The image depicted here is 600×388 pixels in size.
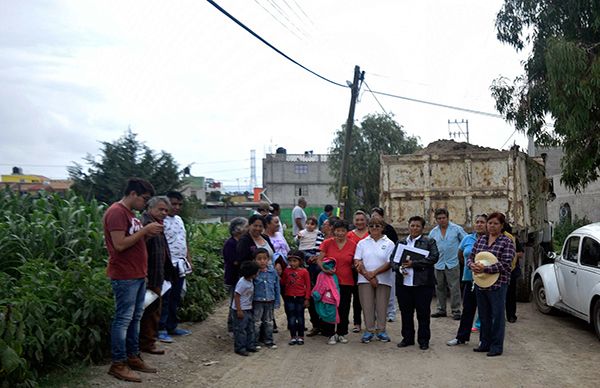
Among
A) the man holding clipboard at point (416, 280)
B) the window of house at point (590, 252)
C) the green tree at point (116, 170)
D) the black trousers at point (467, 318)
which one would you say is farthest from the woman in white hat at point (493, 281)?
the green tree at point (116, 170)

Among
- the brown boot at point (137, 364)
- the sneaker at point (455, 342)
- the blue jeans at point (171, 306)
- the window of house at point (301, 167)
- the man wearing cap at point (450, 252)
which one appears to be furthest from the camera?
the window of house at point (301, 167)

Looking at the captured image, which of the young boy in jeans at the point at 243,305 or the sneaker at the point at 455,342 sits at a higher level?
the young boy in jeans at the point at 243,305

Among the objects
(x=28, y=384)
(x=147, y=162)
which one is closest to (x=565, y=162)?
(x=147, y=162)

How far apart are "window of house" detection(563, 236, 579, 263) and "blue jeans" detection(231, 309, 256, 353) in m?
4.85

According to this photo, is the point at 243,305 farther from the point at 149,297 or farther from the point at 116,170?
the point at 116,170

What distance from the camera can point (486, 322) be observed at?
7.60 metres

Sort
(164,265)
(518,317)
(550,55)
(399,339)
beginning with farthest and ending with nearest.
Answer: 1. (550,55)
2. (518,317)
3. (399,339)
4. (164,265)

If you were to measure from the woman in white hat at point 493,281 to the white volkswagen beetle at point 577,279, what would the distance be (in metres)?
1.54

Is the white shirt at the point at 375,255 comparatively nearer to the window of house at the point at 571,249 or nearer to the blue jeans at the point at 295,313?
the blue jeans at the point at 295,313

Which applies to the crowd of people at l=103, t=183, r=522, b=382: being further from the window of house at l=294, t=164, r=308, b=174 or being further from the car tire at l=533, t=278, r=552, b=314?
the window of house at l=294, t=164, r=308, b=174

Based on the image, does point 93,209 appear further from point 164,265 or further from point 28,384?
point 28,384

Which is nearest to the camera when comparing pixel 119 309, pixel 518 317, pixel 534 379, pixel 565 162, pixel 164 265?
pixel 119 309

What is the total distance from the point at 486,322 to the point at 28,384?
5.19 m

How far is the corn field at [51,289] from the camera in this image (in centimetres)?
514
